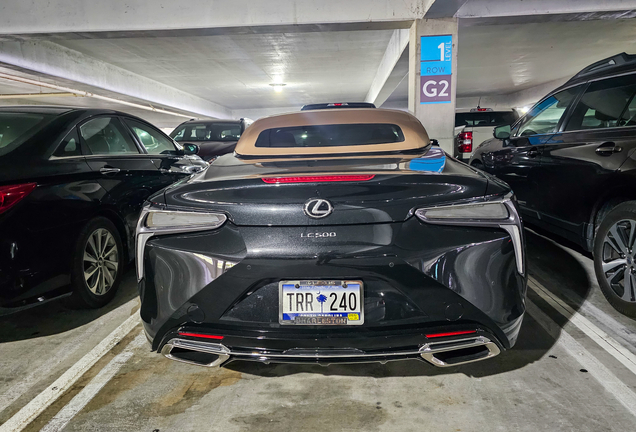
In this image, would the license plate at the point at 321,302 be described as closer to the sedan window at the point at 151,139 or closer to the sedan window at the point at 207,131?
the sedan window at the point at 151,139

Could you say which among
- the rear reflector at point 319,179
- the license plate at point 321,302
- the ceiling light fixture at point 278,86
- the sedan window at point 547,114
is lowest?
the license plate at point 321,302

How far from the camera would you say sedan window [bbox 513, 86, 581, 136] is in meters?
3.98

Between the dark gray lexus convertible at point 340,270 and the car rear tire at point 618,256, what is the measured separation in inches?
58.3

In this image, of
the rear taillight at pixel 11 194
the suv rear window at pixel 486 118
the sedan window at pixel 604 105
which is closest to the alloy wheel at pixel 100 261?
the rear taillight at pixel 11 194

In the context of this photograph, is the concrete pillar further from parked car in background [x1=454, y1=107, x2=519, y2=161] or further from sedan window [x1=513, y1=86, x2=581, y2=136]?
sedan window [x1=513, y1=86, x2=581, y2=136]

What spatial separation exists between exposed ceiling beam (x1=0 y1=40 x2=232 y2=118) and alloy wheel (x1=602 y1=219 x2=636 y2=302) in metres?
12.9

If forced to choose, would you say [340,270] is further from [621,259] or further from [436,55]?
[436,55]

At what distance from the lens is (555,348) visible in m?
2.61

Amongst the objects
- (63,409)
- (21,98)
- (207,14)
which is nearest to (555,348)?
(63,409)

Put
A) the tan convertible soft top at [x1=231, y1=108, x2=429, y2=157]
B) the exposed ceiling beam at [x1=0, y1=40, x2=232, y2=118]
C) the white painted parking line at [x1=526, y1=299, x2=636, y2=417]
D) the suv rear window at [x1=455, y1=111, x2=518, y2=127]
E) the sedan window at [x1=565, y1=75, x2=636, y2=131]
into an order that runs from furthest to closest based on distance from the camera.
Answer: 1. the suv rear window at [x1=455, y1=111, x2=518, y2=127]
2. the exposed ceiling beam at [x1=0, y1=40, x2=232, y2=118]
3. the sedan window at [x1=565, y1=75, x2=636, y2=131]
4. the tan convertible soft top at [x1=231, y1=108, x2=429, y2=157]
5. the white painted parking line at [x1=526, y1=299, x2=636, y2=417]

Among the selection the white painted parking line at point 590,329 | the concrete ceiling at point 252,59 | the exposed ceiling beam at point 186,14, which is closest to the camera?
the white painted parking line at point 590,329

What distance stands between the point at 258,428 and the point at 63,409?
0.96 m

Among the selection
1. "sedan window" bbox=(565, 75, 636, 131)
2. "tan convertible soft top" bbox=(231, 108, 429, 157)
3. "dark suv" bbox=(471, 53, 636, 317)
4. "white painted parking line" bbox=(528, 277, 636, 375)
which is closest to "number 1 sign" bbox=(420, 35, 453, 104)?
"dark suv" bbox=(471, 53, 636, 317)

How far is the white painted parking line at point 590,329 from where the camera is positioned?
246cm
